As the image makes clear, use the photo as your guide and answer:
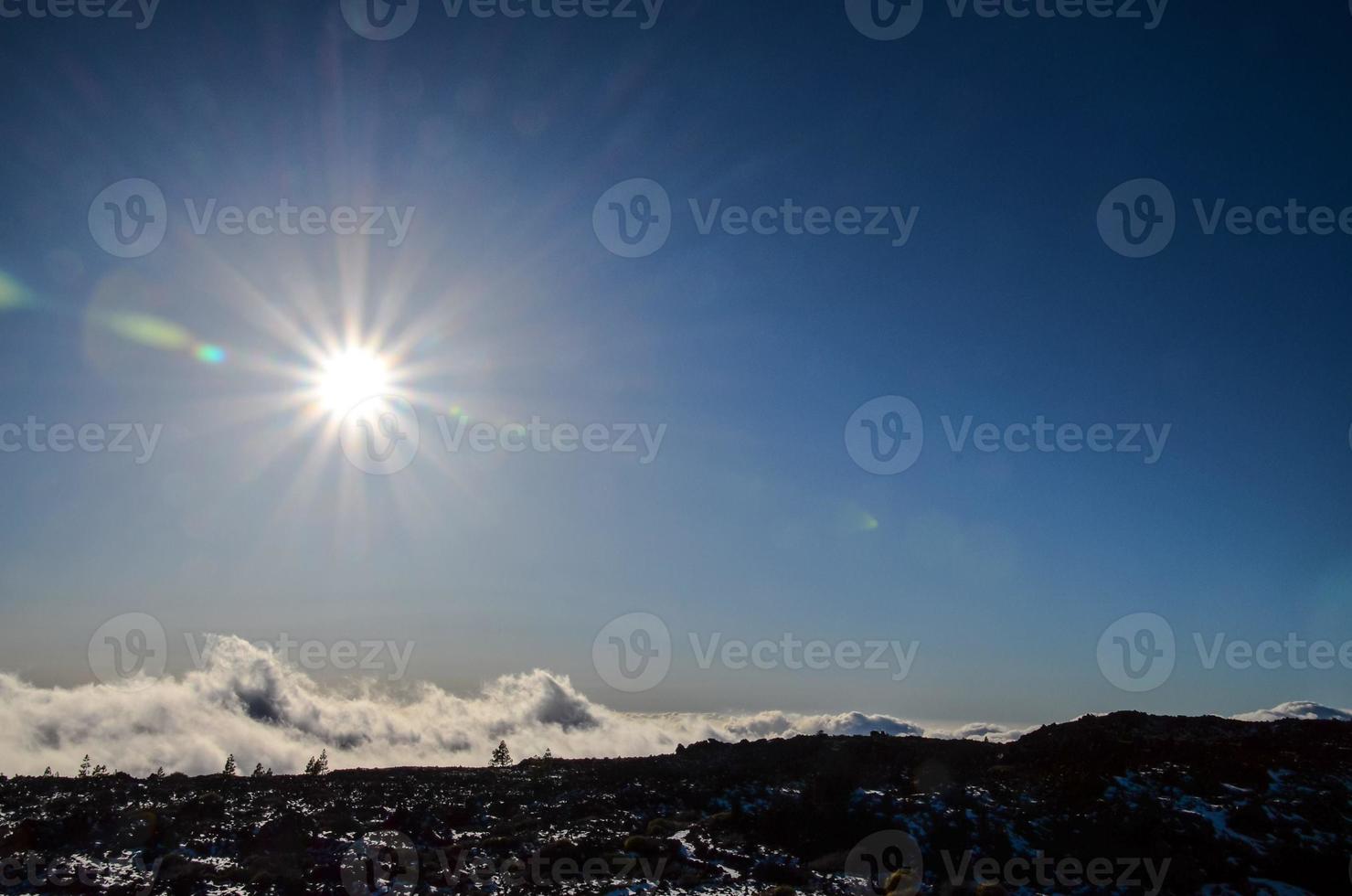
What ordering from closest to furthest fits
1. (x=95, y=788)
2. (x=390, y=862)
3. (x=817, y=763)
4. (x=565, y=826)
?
Result: (x=390, y=862)
(x=565, y=826)
(x=95, y=788)
(x=817, y=763)

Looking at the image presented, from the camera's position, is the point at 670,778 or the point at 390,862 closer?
the point at 390,862

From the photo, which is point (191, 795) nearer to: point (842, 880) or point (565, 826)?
point (565, 826)

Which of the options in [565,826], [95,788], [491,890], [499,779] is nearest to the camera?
[491,890]

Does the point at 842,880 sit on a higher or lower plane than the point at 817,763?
lower

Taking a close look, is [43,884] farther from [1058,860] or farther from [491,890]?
[1058,860]

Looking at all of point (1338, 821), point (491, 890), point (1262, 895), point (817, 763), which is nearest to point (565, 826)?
point (491, 890)

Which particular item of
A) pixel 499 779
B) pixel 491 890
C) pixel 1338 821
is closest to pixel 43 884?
pixel 491 890
